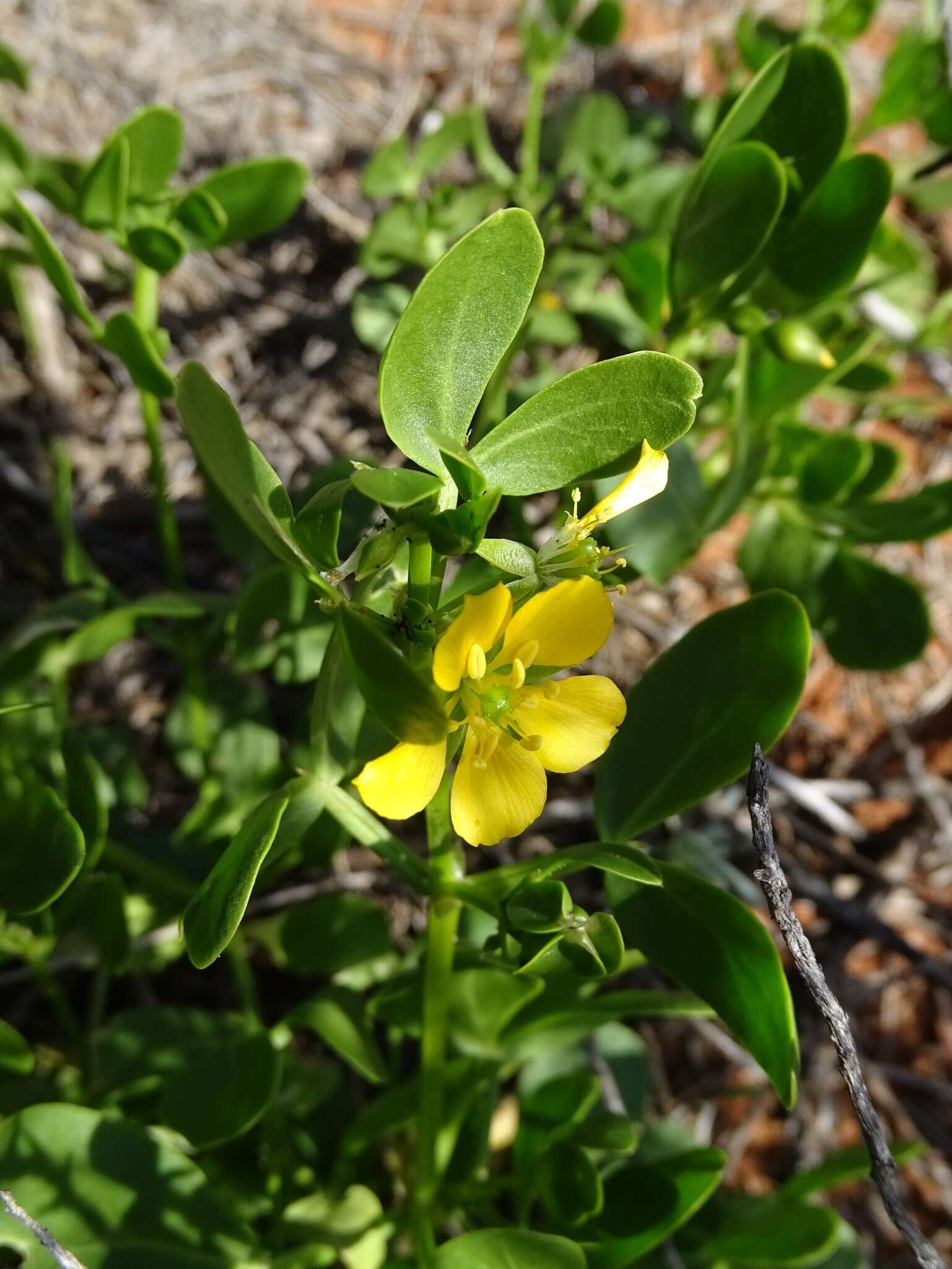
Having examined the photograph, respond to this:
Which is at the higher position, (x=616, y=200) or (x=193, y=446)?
(x=193, y=446)

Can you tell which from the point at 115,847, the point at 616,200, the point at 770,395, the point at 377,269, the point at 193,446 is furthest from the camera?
the point at 616,200

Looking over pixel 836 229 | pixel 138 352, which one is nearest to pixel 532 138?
pixel 836 229

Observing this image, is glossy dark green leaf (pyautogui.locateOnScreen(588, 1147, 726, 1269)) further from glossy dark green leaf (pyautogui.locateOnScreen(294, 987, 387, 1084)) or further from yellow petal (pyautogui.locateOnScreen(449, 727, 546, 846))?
yellow petal (pyautogui.locateOnScreen(449, 727, 546, 846))

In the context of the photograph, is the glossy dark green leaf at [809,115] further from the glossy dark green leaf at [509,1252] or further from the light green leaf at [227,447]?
the glossy dark green leaf at [509,1252]

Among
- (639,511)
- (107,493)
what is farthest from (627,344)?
(107,493)

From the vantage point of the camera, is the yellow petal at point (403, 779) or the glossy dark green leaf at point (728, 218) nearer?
the yellow petal at point (403, 779)

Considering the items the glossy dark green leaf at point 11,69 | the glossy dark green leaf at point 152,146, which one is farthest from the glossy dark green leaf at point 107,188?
the glossy dark green leaf at point 11,69

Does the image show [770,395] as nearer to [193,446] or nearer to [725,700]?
[725,700]

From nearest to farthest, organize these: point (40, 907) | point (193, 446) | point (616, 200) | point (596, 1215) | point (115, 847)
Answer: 1. point (193, 446)
2. point (40, 907)
3. point (596, 1215)
4. point (115, 847)
5. point (616, 200)
